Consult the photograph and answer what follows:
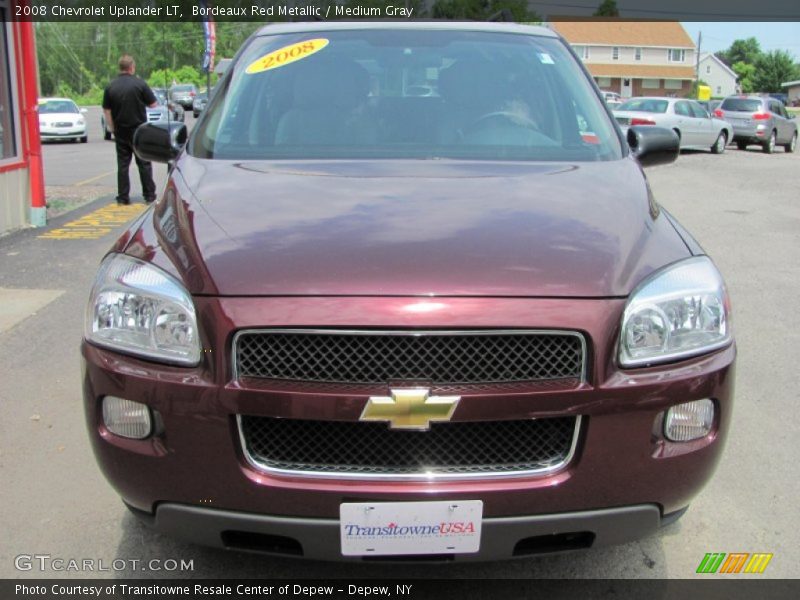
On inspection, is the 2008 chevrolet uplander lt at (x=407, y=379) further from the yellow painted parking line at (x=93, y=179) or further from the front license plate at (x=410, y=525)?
the yellow painted parking line at (x=93, y=179)

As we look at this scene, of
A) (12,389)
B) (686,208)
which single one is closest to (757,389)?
(12,389)

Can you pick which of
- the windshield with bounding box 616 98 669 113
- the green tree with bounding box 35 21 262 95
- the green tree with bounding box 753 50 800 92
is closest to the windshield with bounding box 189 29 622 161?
the windshield with bounding box 616 98 669 113

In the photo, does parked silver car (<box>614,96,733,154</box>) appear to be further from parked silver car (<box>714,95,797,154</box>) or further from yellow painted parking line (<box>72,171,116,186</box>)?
yellow painted parking line (<box>72,171,116,186</box>)

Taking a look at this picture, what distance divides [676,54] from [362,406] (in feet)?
306

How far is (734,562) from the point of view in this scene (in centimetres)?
288

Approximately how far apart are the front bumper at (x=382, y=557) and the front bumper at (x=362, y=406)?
1cm

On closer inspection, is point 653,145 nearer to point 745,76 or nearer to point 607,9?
point 607,9

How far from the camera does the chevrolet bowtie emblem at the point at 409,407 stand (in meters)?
2.10

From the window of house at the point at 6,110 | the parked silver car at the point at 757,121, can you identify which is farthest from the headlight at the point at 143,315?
the parked silver car at the point at 757,121

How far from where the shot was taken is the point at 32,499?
10.7 ft

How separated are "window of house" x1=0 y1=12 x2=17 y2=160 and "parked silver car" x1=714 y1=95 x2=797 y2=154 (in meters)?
21.3

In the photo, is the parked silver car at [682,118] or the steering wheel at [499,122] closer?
the steering wheel at [499,122]

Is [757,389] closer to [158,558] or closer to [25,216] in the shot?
[158,558]

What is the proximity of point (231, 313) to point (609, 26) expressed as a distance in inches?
3586
